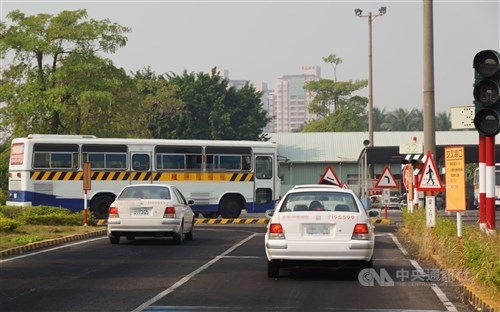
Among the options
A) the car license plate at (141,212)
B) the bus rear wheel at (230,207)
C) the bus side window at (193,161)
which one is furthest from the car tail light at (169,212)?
the bus rear wheel at (230,207)

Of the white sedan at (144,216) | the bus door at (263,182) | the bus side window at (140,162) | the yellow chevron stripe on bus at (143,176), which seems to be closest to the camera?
the white sedan at (144,216)

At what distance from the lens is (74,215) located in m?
32.8

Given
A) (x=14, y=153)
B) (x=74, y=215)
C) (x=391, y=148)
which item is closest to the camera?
(x=74, y=215)

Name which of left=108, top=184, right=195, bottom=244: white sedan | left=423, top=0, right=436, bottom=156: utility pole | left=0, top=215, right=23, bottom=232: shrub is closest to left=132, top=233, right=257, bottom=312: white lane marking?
left=108, top=184, right=195, bottom=244: white sedan

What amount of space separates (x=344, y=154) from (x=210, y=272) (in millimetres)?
62865

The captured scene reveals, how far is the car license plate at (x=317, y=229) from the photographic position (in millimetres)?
15922

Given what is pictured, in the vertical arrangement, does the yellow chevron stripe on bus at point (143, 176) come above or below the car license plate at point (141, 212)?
above

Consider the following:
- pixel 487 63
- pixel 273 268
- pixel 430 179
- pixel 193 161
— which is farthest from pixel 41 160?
pixel 487 63

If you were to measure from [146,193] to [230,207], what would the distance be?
16679 millimetres

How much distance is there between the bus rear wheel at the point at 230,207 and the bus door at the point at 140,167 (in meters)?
3.40

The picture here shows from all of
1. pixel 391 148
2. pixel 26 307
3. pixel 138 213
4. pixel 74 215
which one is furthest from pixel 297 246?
pixel 391 148

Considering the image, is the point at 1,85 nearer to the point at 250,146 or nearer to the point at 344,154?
the point at 250,146

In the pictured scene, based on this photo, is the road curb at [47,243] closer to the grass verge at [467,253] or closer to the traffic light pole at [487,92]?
the grass verge at [467,253]

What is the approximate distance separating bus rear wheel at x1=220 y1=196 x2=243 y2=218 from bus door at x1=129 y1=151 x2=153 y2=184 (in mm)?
3399
